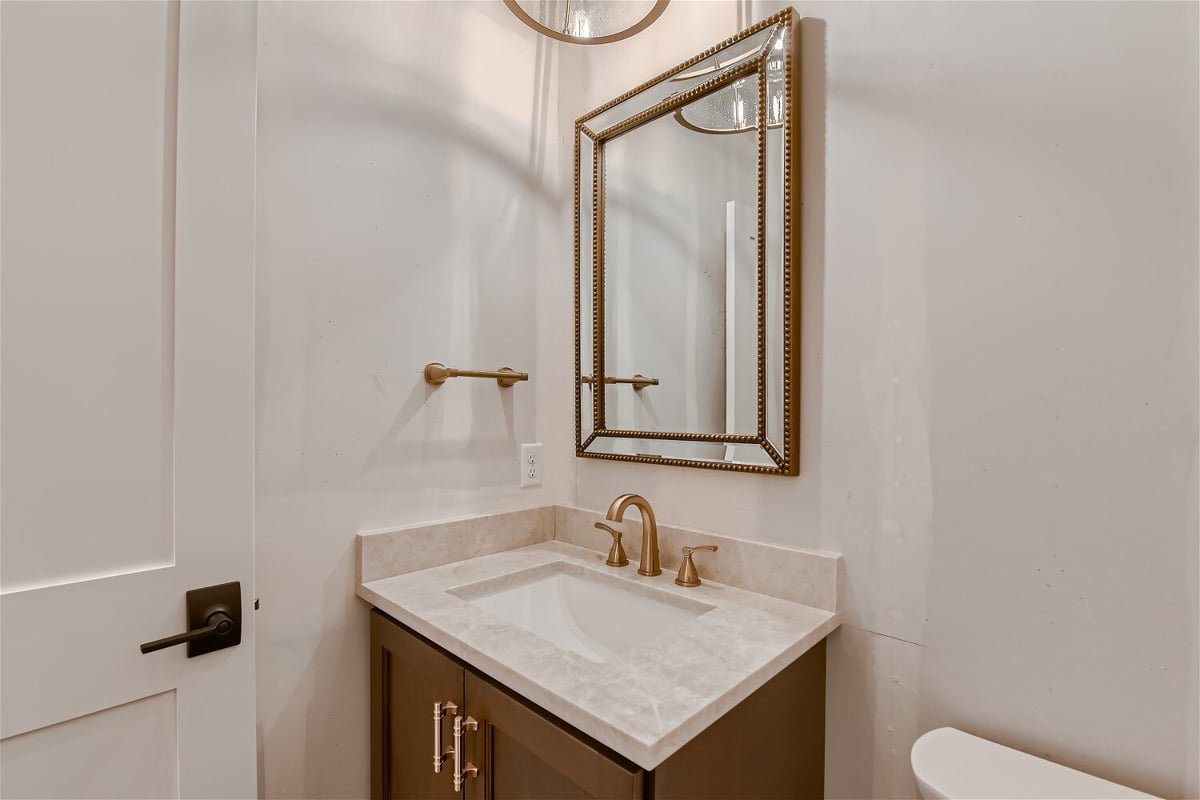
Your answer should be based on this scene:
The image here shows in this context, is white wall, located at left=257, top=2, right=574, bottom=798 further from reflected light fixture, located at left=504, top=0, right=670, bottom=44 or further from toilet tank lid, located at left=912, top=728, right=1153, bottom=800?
toilet tank lid, located at left=912, top=728, right=1153, bottom=800

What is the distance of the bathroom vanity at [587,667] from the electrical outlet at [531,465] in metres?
0.12

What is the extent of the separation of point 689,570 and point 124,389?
101 cm

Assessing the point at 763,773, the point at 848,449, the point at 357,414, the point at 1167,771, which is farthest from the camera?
Answer: the point at 357,414

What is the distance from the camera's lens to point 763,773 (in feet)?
2.85

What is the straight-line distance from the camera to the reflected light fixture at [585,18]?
3.69 ft

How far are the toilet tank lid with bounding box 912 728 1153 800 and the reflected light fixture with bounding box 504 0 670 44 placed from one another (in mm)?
1361

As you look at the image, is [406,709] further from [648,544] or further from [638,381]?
[638,381]

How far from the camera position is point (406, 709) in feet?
3.62

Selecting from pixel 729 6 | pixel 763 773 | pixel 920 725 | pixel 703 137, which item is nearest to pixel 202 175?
pixel 703 137

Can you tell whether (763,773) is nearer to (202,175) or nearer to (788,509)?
(788,509)

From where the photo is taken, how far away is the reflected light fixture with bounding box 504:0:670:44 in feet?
3.69

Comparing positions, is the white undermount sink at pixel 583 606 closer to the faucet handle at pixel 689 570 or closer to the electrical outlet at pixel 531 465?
the faucet handle at pixel 689 570

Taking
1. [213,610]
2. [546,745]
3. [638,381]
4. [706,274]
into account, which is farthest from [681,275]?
[213,610]

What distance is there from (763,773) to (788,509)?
0.46 m
